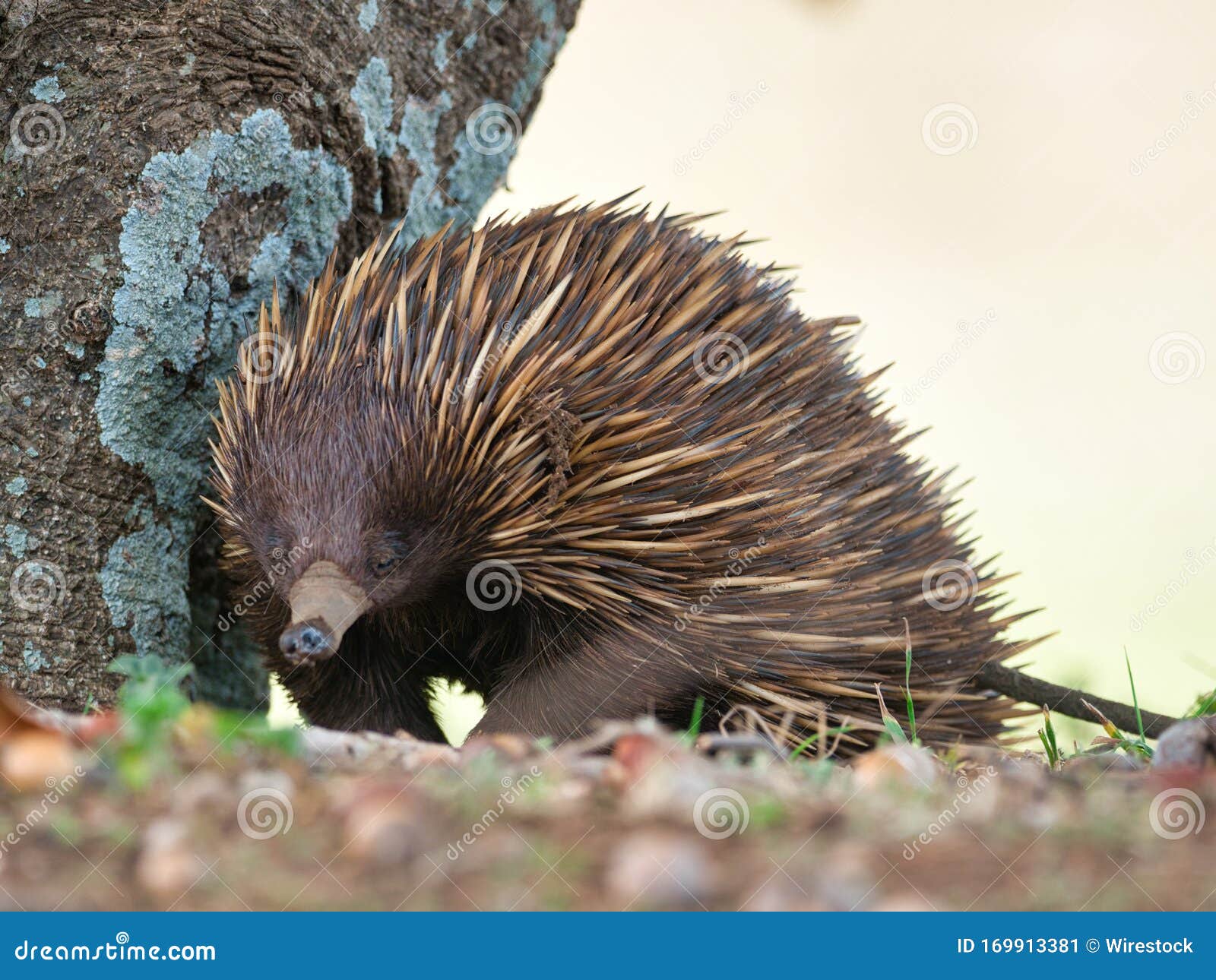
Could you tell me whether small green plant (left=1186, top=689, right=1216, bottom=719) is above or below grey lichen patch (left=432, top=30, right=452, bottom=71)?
below

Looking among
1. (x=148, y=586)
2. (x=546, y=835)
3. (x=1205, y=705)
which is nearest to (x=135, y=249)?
(x=148, y=586)

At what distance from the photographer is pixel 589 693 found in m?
3.25

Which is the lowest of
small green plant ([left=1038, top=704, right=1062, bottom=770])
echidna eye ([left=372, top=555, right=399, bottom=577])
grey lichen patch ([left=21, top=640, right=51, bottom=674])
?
grey lichen patch ([left=21, top=640, right=51, bottom=674])

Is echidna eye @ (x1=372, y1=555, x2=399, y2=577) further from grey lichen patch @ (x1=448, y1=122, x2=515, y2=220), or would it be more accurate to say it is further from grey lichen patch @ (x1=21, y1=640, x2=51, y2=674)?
grey lichen patch @ (x1=448, y1=122, x2=515, y2=220)

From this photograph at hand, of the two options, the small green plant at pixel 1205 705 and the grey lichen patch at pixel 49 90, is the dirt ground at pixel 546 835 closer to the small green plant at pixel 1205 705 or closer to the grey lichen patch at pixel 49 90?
the small green plant at pixel 1205 705

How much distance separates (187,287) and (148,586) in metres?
0.88

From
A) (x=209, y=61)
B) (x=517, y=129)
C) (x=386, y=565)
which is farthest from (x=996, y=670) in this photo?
(x=209, y=61)

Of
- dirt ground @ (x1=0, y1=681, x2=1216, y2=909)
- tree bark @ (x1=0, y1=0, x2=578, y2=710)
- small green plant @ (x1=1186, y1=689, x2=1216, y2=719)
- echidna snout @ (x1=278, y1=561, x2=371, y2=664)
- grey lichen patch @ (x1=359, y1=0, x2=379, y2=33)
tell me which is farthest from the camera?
grey lichen patch @ (x1=359, y1=0, x2=379, y2=33)

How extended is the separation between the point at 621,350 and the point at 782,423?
0.53m

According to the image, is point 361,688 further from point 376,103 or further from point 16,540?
point 376,103

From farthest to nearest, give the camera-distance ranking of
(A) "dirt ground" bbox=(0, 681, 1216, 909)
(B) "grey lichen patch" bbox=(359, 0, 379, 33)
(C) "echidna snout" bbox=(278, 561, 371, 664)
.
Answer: (B) "grey lichen patch" bbox=(359, 0, 379, 33)
(C) "echidna snout" bbox=(278, 561, 371, 664)
(A) "dirt ground" bbox=(0, 681, 1216, 909)

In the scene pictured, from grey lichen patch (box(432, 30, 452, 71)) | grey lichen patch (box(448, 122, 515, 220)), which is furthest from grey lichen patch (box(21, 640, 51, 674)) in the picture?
grey lichen patch (box(432, 30, 452, 71))

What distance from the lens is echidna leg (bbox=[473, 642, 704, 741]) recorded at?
127 inches

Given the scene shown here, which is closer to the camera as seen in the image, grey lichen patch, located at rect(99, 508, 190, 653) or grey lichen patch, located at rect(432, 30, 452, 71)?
grey lichen patch, located at rect(99, 508, 190, 653)
